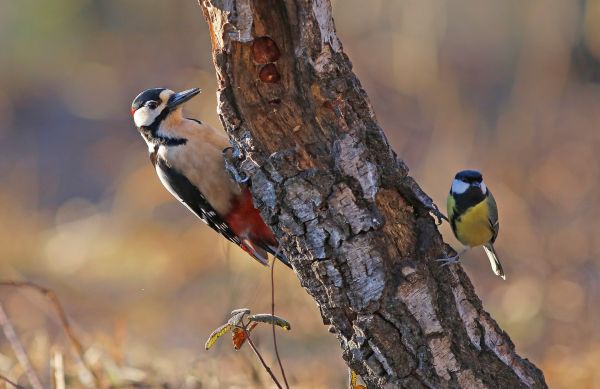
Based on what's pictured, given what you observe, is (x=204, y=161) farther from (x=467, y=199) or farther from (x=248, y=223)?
(x=467, y=199)

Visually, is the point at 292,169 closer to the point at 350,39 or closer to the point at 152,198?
the point at 152,198

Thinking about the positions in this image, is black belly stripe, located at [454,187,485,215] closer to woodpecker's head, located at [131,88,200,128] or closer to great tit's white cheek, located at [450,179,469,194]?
great tit's white cheek, located at [450,179,469,194]

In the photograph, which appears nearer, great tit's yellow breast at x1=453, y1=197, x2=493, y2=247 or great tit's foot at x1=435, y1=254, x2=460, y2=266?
great tit's foot at x1=435, y1=254, x2=460, y2=266

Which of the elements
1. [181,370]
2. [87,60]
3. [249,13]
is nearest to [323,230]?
[249,13]

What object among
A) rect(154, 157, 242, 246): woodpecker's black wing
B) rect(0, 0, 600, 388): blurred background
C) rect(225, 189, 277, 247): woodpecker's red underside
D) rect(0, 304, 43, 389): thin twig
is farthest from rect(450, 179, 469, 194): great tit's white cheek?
rect(0, 304, 43, 389): thin twig

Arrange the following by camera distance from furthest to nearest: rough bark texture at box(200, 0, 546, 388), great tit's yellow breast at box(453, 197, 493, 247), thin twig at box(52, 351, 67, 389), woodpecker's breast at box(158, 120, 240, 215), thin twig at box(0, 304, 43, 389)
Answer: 1. woodpecker's breast at box(158, 120, 240, 215)
2. thin twig at box(52, 351, 67, 389)
3. great tit's yellow breast at box(453, 197, 493, 247)
4. thin twig at box(0, 304, 43, 389)
5. rough bark texture at box(200, 0, 546, 388)

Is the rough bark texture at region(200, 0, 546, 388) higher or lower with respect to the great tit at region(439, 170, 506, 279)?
lower

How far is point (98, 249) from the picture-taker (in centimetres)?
788

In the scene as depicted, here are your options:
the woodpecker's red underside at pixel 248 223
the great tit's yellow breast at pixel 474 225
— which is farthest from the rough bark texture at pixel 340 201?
the woodpecker's red underside at pixel 248 223

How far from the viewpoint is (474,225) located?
3.45 metres

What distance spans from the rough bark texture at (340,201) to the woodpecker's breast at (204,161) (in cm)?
133

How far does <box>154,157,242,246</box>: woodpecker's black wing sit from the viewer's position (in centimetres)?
415

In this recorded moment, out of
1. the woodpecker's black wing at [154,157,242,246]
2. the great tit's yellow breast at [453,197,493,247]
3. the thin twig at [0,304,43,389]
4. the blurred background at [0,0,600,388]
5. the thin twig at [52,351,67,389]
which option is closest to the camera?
the thin twig at [0,304,43,389]

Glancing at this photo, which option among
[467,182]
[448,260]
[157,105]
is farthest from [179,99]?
[448,260]
